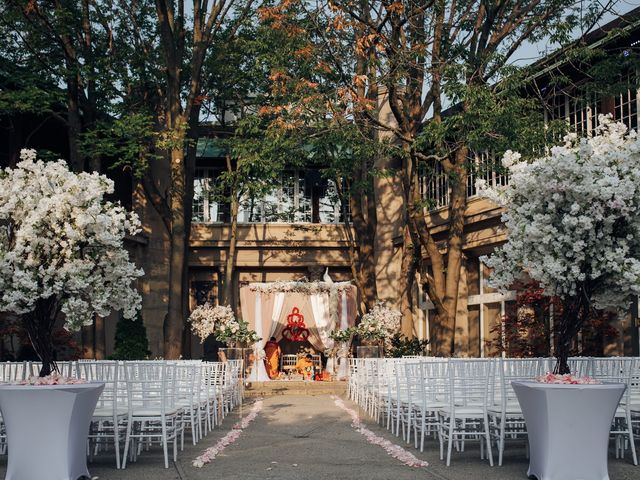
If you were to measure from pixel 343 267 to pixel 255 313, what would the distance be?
17.3 feet

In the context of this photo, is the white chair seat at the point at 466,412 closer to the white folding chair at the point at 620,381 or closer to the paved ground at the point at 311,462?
the paved ground at the point at 311,462

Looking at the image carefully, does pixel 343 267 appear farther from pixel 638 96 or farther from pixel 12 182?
pixel 12 182

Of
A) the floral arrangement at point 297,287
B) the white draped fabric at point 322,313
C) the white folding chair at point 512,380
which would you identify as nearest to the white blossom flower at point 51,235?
the white folding chair at point 512,380

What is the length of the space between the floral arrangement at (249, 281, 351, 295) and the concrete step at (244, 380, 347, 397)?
2758mm

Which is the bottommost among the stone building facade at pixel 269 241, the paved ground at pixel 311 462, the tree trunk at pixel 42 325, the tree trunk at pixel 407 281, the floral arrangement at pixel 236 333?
the paved ground at pixel 311 462

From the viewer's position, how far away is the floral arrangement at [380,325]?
81.1ft

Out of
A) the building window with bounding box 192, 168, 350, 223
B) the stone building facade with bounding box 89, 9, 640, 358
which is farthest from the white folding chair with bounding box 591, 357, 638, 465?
the building window with bounding box 192, 168, 350, 223

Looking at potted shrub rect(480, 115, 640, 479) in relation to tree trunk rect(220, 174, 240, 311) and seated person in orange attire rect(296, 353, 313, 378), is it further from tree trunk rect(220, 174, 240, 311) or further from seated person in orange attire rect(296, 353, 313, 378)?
tree trunk rect(220, 174, 240, 311)

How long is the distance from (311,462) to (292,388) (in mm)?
14365

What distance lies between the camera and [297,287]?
27469mm

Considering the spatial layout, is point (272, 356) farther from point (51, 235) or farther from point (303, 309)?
point (51, 235)

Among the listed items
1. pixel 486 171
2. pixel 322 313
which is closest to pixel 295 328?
pixel 322 313

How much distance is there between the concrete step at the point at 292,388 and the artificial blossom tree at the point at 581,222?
48.8 ft

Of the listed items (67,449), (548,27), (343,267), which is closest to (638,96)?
(548,27)
